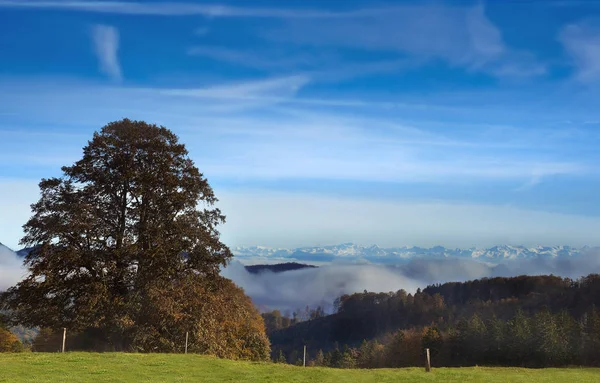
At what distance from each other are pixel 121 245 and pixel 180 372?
12088mm

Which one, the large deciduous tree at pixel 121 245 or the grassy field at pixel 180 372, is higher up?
the large deciduous tree at pixel 121 245

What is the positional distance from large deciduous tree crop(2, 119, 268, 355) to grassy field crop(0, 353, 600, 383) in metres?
4.55

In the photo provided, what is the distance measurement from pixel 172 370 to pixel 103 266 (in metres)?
11.1

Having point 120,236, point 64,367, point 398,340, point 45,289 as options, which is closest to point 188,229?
point 120,236

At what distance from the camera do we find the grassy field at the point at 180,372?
23.5m

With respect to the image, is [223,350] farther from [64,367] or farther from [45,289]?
[64,367]

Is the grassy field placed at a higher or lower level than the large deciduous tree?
lower

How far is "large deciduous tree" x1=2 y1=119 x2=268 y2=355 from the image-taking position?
33.3 meters

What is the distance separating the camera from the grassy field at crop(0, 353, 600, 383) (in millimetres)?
23469

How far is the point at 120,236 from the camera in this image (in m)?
34.6

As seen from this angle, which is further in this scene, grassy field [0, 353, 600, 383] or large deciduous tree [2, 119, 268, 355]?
large deciduous tree [2, 119, 268, 355]

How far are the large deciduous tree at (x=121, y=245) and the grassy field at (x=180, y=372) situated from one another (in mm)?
4547

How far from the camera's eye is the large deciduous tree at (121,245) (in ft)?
109

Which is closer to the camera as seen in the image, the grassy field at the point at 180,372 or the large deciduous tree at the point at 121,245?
the grassy field at the point at 180,372
